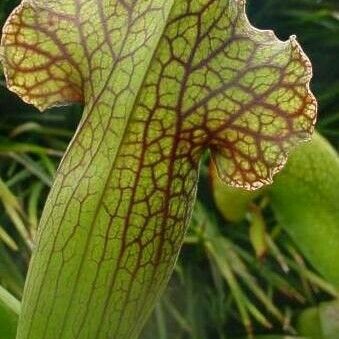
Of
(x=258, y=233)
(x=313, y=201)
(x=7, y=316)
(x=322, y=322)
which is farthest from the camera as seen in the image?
(x=322, y=322)

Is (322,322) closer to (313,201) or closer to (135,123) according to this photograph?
(313,201)

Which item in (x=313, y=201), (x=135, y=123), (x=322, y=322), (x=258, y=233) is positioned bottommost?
(x=322, y=322)

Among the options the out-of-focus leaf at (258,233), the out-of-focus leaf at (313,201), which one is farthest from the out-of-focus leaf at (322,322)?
the out-of-focus leaf at (313,201)

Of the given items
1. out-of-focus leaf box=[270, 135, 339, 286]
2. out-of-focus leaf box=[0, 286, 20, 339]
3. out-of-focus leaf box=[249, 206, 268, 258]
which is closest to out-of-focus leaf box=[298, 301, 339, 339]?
out-of-focus leaf box=[249, 206, 268, 258]

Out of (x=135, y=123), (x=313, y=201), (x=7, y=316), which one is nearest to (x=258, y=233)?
(x=313, y=201)

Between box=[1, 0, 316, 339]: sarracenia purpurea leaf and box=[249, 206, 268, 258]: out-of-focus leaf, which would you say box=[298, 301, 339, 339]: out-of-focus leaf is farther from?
box=[1, 0, 316, 339]: sarracenia purpurea leaf

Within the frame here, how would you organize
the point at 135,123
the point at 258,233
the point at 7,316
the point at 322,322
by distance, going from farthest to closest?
the point at 322,322, the point at 258,233, the point at 7,316, the point at 135,123

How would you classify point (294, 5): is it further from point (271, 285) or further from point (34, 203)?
point (34, 203)
